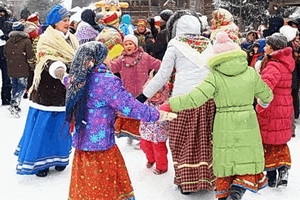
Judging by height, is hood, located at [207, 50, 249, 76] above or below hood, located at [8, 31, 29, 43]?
above

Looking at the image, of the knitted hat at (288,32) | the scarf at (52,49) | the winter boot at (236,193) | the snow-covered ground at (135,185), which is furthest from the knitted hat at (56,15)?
the knitted hat at (288,32)

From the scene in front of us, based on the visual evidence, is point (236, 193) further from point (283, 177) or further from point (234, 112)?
point (283, 177)

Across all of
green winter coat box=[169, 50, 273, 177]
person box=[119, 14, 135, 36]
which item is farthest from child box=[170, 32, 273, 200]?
person box=[119, 14, 135, 36]

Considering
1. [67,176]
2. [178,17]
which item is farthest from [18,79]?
[178,17]

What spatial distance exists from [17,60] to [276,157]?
19.4 feet

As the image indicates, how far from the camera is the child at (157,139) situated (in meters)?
4.54

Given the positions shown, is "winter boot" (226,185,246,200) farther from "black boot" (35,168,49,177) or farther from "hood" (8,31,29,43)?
"hood" (8,31,29,43)

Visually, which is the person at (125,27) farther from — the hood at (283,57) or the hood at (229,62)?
the hood at (229,62)

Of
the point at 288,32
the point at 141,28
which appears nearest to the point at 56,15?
the point at 288,32

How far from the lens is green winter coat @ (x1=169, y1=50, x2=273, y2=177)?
11.1ft

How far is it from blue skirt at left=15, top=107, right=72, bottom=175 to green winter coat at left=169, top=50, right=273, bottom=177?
1.83m

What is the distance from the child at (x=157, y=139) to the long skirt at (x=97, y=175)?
1309 millimetres

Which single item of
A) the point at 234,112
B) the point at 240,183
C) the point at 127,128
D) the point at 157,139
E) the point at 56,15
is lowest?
the point at 127,128

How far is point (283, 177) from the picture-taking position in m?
4.27
